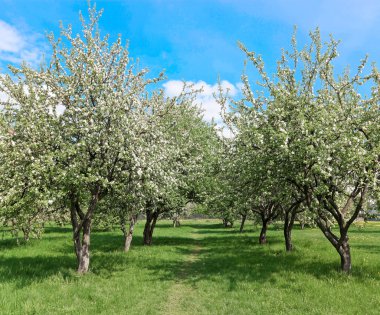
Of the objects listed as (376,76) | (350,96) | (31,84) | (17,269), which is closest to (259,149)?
(350,96)

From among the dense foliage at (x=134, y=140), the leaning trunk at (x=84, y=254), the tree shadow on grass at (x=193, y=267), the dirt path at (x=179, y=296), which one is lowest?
the dirt path at (x=179, y=296)

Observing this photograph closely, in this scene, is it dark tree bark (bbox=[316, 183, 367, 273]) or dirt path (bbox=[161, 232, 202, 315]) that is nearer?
dirt path (bbox=[161, 232, 202, 315])

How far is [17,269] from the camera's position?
17812mm

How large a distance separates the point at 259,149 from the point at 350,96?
5534mm

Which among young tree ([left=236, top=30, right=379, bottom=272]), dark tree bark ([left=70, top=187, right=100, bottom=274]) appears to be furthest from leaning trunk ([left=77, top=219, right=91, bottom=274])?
young tree ([left=236, top=30, right=379, bottom=272])

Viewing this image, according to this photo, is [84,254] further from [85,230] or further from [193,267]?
[193,267]

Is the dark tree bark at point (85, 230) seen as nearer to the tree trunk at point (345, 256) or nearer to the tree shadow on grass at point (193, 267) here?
the tree shadow on grass at point (193, 267)

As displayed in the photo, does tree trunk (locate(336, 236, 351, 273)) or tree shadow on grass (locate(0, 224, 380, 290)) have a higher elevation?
tree trunk (locate(336, 236, 351, 273))

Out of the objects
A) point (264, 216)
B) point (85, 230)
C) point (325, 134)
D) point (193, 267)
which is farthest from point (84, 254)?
point (264, 216)

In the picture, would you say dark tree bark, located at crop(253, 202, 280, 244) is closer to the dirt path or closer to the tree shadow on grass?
the tree shadow on grass

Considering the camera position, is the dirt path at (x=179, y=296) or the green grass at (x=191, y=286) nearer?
the green grass at (x=191, y=286)

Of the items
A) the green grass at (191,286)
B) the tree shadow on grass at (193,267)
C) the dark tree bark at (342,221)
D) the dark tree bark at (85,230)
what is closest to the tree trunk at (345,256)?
the dark tree bark at (342,221)

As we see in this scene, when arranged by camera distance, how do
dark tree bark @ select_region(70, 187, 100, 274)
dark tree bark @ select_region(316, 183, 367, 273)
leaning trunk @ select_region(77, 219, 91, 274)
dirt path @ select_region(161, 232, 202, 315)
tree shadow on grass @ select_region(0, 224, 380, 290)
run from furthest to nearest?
leaning trunk @ select_region(77, 219, 91, 274) < dark tree bark @ select_region(70, 187, 100, 274) < dark tree bark @ select_region(316, 183, 367, 273) < tree shadow on grass @ select_region(0, 224, 380, 290) < dirt path @ select_region(161, 232, 202, 315)

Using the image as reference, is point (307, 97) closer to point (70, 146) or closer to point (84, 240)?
point (70, 146)
